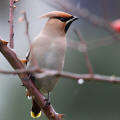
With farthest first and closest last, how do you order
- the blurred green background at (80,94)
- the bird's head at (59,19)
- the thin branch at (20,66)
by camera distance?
the blurred green background at (80,94) → the bird's head at (59,19) → the thin branch at (20,66)

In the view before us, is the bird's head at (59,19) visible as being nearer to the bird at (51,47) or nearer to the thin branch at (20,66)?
the bird at (51,47)

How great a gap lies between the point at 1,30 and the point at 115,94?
3.26 meters

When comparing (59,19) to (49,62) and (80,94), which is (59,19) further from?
(80,94)

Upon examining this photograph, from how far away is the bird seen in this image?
9.68ft

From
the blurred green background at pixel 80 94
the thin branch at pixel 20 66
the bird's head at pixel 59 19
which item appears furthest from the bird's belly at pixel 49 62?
the blurred green background at pixel 80 94

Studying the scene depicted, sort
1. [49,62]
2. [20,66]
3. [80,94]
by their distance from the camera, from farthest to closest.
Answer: [80,94] → [49,62] → [20,66]

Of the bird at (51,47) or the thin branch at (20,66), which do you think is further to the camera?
the bird at (51,47)

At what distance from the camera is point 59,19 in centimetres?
300

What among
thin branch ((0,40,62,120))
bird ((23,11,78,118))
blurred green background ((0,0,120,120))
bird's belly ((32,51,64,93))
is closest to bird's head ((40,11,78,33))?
bird ((23,11,78,118))

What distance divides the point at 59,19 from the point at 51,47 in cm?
22

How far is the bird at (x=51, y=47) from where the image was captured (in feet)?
9.68

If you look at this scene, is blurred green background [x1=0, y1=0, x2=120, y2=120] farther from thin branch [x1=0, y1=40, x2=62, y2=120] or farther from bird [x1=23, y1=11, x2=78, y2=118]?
thin branch [x1=0, y1=40, x2=62, y2=120]

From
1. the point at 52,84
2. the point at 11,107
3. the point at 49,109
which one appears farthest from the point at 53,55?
the point at 11,107

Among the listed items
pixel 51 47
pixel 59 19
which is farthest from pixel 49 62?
pixel 59 19
